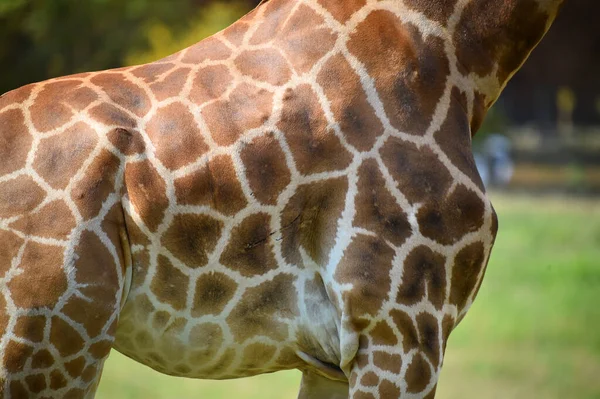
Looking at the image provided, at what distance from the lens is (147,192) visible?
7.78 feet

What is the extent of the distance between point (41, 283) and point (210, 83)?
0.78 metres

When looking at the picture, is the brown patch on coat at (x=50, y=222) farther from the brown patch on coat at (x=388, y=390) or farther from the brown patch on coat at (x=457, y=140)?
the brown patch on coat at (x=457, y=140)

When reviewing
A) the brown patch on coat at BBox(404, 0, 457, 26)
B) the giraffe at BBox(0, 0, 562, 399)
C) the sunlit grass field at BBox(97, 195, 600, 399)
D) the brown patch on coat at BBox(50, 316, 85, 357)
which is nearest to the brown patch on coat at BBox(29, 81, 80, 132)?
the giraffe at BBox(0, 0, 562, 399)

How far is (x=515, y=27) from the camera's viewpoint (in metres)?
2.72

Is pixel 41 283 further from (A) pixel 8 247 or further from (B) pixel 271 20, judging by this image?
(B) pixel 271 20

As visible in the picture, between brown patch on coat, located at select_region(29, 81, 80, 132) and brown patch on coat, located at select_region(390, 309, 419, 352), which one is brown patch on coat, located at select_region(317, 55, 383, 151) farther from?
brown patch on coat, located at select_region(29, 81, 80, 132)

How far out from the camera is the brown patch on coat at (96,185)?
91.4 inches

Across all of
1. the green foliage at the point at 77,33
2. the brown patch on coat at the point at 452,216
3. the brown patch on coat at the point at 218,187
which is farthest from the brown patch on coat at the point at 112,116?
the green foliage at the point at 77,33

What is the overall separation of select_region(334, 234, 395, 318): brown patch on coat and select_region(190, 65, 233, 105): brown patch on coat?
24.3 inches

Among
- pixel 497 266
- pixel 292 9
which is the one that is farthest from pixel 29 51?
pixel 292 9

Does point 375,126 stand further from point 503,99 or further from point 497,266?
point 503,99

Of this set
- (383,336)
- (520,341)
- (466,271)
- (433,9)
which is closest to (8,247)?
(383,336)

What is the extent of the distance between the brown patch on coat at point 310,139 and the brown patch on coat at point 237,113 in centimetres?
6

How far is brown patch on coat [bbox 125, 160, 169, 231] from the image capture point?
2.37m
